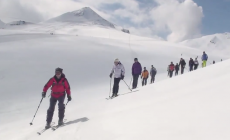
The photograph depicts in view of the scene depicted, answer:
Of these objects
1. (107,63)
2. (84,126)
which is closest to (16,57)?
(107,63)

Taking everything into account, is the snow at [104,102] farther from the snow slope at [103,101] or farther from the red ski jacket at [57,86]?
the red ski jacket at [57,86]

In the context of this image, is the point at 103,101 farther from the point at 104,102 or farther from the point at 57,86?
the point at 57,86

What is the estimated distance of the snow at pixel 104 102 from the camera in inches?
170

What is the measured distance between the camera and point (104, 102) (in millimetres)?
10086

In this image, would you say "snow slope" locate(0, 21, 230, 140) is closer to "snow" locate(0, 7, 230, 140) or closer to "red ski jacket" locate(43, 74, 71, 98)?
"snow" locate(0, 7, 230, 140)

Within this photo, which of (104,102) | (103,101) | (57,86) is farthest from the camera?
(103,101)

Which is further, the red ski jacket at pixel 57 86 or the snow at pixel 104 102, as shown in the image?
the red ski jacket at pixel 57 86

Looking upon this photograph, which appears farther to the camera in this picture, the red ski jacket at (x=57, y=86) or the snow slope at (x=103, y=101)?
the red ski jacket at (x=57, y=86)

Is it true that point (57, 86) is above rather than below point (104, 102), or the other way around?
above

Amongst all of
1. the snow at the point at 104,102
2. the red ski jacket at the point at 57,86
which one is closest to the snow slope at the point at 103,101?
the snow at the point at 104,102

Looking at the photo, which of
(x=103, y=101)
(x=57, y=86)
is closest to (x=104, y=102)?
(x=103, y=101)

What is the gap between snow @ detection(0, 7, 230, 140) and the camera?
14.2 feet

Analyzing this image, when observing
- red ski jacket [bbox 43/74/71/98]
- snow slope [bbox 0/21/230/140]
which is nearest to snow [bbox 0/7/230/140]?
snow slope [bbox 0/21/230/140]

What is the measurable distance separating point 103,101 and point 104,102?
0.54 m
